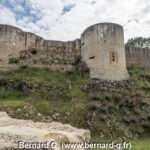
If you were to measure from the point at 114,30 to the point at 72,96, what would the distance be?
6959mm

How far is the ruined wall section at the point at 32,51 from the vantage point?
1094cm

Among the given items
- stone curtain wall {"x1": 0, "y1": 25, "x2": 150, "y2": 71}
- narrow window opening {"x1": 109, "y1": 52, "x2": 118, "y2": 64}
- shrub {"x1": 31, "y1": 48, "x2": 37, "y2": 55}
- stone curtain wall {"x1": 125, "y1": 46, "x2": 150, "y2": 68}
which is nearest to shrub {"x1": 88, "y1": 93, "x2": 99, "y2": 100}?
narrow window opening {"x1": 109, "y1": 52, "x2": 118, "y2": 64}

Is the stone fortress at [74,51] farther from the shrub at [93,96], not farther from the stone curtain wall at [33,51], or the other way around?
the shrub at [93,96]

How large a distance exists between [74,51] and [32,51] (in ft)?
14.2

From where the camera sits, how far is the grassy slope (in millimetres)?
6340

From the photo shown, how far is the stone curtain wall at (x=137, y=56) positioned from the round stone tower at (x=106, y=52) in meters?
3.60

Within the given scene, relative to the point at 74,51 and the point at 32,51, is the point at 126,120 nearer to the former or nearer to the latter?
the point at 74,51

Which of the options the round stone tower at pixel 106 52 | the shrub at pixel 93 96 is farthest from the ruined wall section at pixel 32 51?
the shrub at pixel 93 96

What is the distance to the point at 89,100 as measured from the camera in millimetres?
7820

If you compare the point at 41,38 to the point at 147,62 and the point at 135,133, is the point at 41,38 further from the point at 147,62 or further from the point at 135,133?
the point at 147,62

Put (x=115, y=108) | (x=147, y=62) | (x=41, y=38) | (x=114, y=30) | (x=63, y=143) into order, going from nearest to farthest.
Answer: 1. (x=63, y=143)
2. (x=115, y=108)
3. (x=114, y=30)
4. (x=41, y=38)
5. (x=147, y=62)

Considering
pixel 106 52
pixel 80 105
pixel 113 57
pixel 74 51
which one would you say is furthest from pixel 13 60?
pixel 113 57

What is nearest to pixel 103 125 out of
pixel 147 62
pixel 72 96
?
pixel 72 96

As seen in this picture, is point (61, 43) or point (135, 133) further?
point (61, 43)
